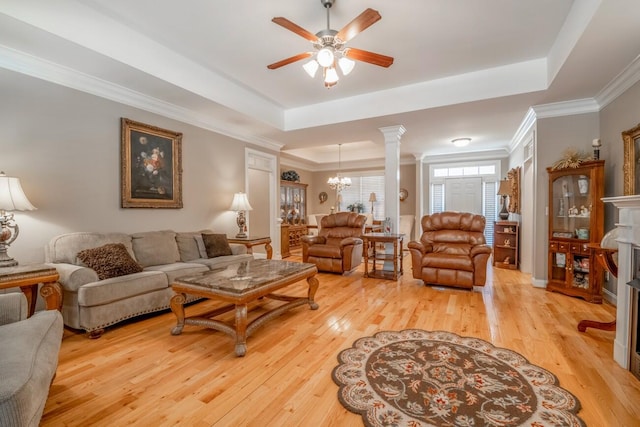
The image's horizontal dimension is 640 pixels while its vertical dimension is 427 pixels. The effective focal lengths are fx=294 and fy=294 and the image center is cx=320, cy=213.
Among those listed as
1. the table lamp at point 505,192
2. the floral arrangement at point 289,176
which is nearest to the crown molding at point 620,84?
the table lamp at point 505,192

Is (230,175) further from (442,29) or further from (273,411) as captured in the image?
(273,411)

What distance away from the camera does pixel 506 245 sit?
5.80 metres

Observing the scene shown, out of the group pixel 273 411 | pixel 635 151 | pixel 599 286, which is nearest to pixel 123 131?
pixel 273 411

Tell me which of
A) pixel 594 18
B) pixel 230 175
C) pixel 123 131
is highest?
pixel 594 18

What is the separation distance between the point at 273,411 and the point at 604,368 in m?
2.29

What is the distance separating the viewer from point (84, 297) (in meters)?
2.51

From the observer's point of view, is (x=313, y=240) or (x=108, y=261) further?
(x=313, y=240)

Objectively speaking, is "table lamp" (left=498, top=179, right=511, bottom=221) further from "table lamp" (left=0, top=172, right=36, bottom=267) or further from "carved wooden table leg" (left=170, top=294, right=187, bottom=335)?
"table lamp" (left=0, top=172, right=36, bottom=267)

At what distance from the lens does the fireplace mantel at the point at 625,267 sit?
203 cm

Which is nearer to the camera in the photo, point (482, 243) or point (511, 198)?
point (482, 243)

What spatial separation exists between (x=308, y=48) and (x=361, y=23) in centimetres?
123

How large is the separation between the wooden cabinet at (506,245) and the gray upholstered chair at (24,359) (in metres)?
6.54

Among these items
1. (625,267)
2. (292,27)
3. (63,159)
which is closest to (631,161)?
(625,267)

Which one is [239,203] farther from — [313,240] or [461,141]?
[461,141]
